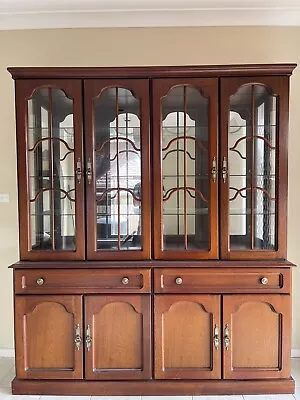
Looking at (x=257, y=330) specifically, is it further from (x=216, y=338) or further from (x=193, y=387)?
(x=193, y=387)

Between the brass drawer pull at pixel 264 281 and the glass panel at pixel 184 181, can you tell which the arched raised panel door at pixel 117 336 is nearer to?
the glass panel at pixel 184 181

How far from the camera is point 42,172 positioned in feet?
8.36

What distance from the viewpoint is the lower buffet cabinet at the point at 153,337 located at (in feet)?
8.04

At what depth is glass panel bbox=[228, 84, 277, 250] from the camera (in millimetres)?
2469

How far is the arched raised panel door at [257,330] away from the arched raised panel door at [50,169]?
3.42 ft

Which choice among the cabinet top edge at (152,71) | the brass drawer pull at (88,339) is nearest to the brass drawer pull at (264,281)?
the brass drawer pull at (88,339)

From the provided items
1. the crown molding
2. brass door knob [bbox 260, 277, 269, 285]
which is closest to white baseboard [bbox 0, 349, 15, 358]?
brass door knob [bbox 260, 277, 269, 285]

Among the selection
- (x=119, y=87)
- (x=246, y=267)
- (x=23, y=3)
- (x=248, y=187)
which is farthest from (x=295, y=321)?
(x=23, y=3)

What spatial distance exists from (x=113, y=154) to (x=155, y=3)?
3.81 feet

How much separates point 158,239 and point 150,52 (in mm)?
1462

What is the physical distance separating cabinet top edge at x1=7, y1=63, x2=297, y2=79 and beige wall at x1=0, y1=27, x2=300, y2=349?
1.93 feet

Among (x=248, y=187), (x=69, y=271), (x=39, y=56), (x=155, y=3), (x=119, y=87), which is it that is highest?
(x=155, y=3)

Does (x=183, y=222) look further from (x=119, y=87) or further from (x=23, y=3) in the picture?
(x=23, y=3)

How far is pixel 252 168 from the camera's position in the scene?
2.52 metres
